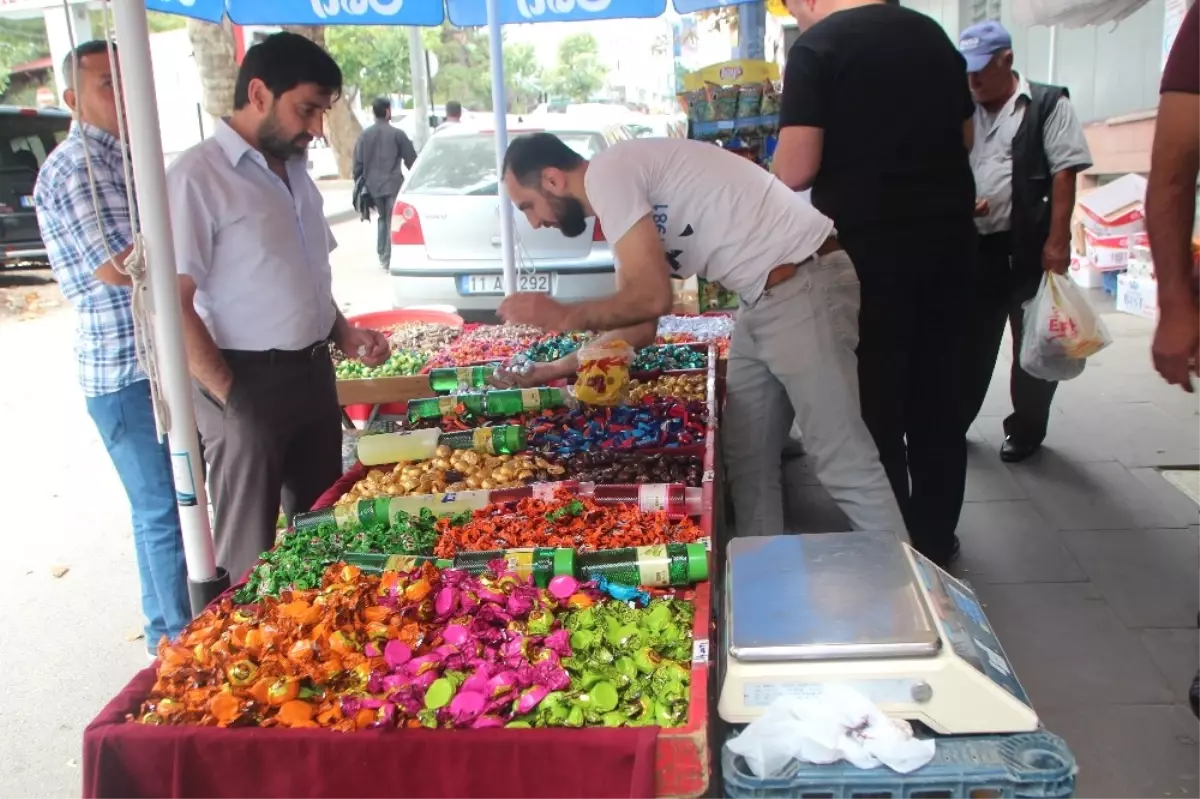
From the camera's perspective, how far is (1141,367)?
19.4 ft

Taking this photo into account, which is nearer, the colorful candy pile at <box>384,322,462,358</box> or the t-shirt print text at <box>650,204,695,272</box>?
the t-shirt print text at <box>650,204,695,272</box>

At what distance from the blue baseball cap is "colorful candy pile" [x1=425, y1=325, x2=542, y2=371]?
83.7 inches

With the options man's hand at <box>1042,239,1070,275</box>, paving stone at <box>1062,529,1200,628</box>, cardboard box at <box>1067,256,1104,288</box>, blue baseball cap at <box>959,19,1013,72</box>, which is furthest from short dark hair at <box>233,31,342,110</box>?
cardboard box at <box>1067,256,1104,288</box>

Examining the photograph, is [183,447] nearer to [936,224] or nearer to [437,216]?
[936,224]

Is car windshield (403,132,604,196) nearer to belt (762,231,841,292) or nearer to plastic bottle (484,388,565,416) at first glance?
plastic bottle (484,388,565,416)

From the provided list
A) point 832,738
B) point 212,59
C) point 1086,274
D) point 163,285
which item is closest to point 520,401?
point 163,285

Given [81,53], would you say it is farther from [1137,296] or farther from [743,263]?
[1137,296]

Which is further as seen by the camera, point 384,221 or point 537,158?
point 384,221

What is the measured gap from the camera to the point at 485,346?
15.2ft

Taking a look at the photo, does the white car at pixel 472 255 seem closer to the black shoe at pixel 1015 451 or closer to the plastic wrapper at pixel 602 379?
the black shoe at pixel 1015 451

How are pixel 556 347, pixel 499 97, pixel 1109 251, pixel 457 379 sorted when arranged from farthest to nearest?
1. pixel 1109 251
2. pixel 499 97
3. pixel 556 347
4. pixel 457 379

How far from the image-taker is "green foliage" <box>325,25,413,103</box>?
2956 centimetres

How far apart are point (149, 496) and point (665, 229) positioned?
1738mm

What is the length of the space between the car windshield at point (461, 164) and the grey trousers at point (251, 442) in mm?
4197
